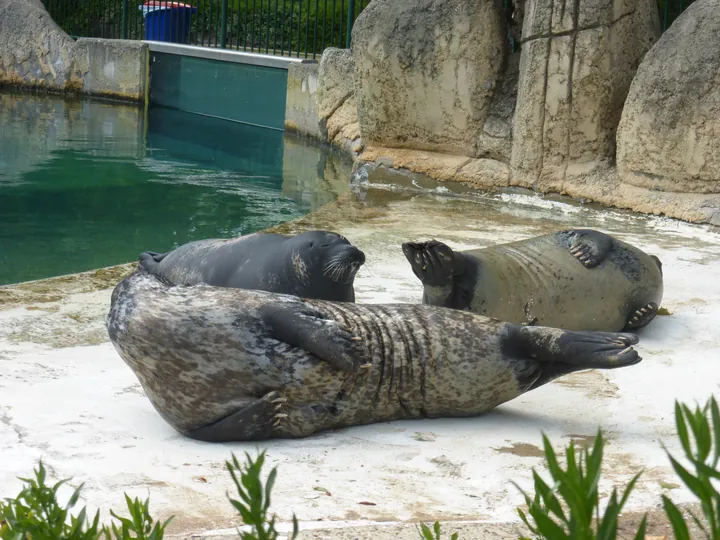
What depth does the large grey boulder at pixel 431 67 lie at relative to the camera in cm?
997

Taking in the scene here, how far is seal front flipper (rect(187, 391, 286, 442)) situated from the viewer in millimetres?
3730

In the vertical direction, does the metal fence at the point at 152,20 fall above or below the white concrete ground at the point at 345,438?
above

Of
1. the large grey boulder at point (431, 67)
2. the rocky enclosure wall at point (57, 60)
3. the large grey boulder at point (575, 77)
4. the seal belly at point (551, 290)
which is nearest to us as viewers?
the seal belly at point (551, 290)

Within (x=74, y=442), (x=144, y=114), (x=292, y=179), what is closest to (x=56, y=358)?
(x=74, y=442)

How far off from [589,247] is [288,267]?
1683 mm

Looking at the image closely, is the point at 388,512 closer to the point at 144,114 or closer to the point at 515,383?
the point at 515,383

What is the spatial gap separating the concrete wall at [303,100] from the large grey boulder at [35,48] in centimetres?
641

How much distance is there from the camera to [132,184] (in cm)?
1165

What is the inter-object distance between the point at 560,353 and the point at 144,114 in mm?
16333

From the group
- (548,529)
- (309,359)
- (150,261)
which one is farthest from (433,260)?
(548,529)

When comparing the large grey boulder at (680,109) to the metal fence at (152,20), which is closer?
the large grey boulder at (680,109)

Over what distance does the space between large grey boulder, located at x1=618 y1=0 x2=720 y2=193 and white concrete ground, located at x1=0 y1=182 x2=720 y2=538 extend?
235 centimetres

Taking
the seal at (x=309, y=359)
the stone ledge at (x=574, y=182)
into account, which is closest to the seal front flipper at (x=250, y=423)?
the seal at (x=309, y=359)

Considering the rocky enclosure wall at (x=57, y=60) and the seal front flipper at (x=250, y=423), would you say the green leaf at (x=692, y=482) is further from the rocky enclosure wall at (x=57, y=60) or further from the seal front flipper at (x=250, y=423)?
the rocky enclosure wall at (x=57, y=60)
